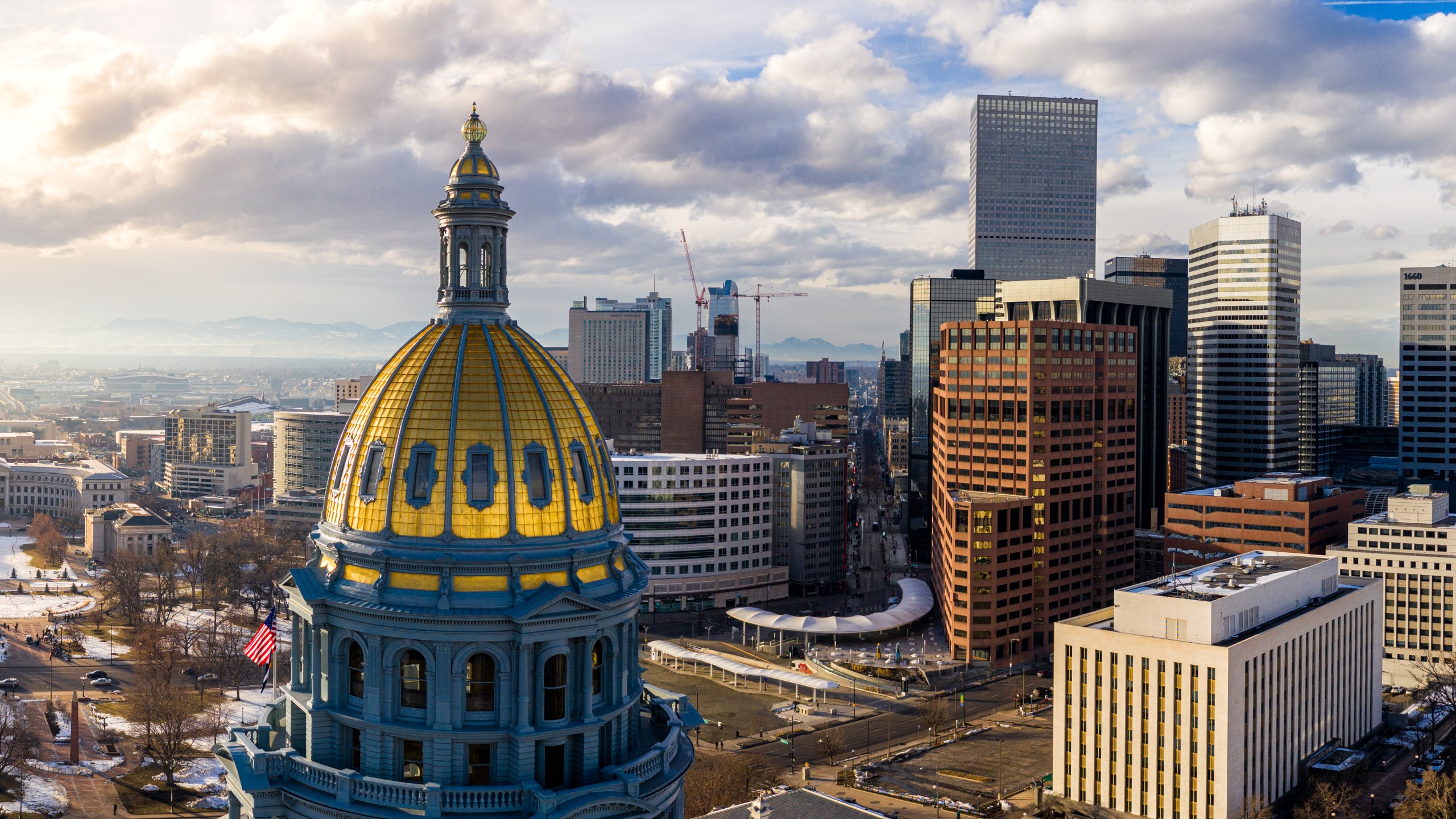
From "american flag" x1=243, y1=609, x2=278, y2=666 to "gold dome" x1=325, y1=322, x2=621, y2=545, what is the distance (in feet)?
94.9

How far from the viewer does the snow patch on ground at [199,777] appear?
5118 inches

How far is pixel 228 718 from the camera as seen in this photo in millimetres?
148875

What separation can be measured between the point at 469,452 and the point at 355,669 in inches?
487

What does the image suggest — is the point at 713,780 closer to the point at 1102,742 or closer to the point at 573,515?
the point at 1102,742

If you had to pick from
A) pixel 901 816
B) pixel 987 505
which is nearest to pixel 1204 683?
pixel 901 816

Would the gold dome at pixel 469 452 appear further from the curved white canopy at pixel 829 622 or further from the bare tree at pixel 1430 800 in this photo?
the curved white canopy at pixel 829 622

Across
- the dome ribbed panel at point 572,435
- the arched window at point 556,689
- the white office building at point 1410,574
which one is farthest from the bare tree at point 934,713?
the arched window at point 556,689

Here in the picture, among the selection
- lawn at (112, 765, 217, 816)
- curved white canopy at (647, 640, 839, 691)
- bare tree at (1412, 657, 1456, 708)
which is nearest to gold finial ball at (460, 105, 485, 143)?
lawn at (112, 765, 217, 816)

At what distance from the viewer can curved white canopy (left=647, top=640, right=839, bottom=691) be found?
165750 mm

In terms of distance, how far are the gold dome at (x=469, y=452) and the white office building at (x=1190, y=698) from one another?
79772 mm

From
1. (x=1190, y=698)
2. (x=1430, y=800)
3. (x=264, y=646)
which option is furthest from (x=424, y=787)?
(x=1430, y=800)

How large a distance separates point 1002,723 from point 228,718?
96.0 m

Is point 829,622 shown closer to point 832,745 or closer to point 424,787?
point 832,745

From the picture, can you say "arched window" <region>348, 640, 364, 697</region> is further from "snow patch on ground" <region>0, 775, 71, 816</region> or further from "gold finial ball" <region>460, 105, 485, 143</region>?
"snow patch on ground" <region>0, 775, 71, 816</region>
